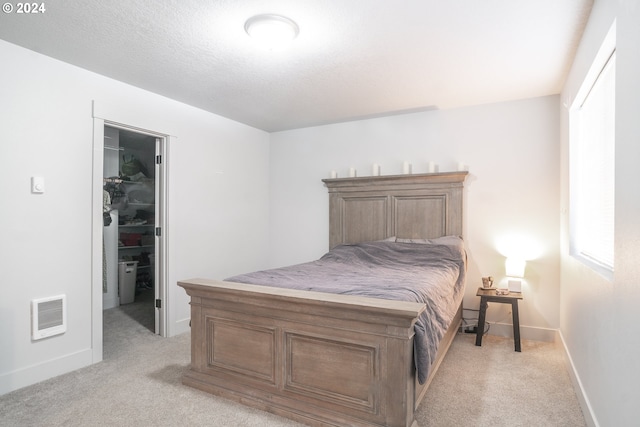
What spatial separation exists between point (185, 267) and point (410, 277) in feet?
7.55

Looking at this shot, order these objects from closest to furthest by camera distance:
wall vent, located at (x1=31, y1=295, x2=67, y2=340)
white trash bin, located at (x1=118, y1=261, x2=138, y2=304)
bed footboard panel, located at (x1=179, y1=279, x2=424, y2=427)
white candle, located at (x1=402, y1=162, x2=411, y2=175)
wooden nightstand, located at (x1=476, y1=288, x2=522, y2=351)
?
bed footboard panel, located at (x1=179, y1=279, x2=424, y2=427) < wall vent, located at (x1=31, y1=295, x2=67, y2=340) < wooden nightstand, located at (x1=476, y1=288, x2=522, y2=351) < white candle, located at (x1=402, y1=162, x2=411, y2=175) < white trash bin, located at (x1=118, y1=261, x2=138, y2=304)

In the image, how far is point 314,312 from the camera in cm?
200

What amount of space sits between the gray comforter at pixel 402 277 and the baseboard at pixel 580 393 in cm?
81

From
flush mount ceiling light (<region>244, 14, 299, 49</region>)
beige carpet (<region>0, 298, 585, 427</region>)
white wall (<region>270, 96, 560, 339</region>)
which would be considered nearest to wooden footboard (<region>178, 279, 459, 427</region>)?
beige carpet (<region>0, 298, 585, 427</region>)

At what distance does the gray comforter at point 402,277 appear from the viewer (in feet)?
6.61

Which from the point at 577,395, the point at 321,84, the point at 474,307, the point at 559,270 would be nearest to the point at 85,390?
the point at 321,84

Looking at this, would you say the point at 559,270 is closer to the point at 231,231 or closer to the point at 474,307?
the point at 474,307

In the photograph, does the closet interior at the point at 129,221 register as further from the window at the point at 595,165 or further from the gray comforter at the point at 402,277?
the window at the point at 595,165

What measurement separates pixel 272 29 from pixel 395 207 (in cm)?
244

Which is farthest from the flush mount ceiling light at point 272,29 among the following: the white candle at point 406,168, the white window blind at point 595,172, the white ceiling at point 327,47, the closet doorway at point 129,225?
the white candle at point 406,168

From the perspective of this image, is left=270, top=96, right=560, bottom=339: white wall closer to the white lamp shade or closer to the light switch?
the white lamp shade

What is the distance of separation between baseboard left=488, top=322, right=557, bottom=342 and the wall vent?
3728 mm

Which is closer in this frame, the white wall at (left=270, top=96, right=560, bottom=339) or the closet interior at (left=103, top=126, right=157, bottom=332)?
the white wall at (left=270, top=96, right=560, bottom=339)

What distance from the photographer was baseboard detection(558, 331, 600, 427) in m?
1.90
